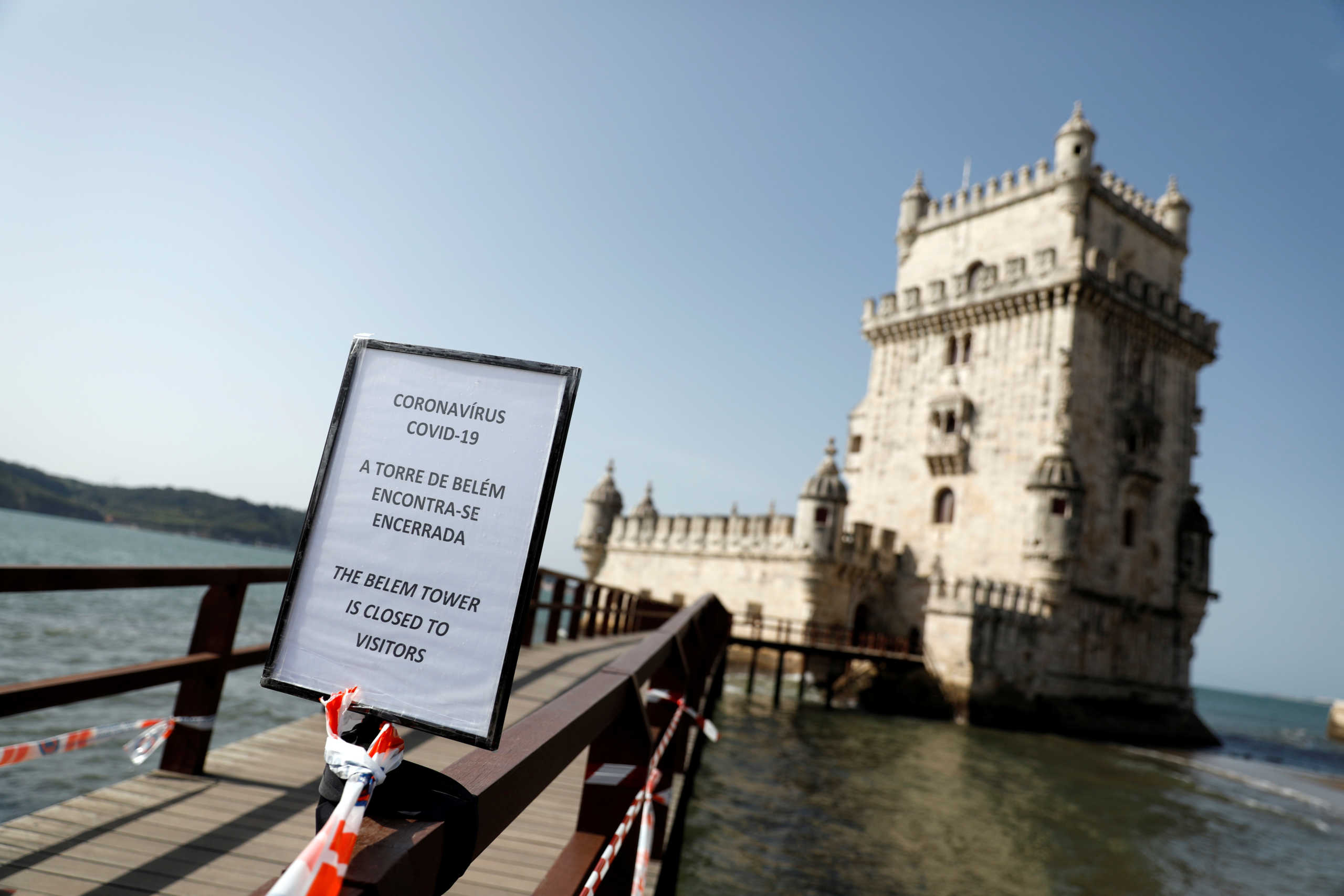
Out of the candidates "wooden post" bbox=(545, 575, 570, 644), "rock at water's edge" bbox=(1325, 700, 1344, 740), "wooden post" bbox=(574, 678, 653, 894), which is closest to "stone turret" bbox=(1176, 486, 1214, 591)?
"wooden post" bbox=(545, 575, 570, 644)

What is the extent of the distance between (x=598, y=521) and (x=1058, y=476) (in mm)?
19503

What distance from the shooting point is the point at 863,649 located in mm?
23562

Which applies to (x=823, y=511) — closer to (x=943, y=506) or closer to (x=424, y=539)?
(x=943, y=506)

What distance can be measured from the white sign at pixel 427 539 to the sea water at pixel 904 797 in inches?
225

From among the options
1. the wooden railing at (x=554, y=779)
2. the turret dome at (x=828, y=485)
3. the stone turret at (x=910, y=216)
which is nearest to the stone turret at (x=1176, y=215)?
the stone turret at (x=910, y=216)

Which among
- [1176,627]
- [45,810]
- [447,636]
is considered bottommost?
[45,810]

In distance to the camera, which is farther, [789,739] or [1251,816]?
[789,739]

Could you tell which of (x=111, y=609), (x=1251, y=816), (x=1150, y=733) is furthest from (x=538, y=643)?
(x=1150, y=733)

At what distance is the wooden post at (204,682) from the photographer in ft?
13.2

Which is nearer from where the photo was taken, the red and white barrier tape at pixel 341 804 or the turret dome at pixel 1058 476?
the red and white barrier tape at pixel 341 804

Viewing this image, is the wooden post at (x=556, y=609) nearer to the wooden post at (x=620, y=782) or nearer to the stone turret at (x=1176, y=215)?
the wooden post at (x=620, y=782)

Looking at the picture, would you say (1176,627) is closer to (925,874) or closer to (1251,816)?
(1251,816)

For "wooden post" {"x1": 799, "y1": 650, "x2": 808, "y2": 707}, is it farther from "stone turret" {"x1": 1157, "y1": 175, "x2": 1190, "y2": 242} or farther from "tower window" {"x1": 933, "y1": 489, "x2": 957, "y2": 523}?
"stone turret" {"x1": 1157, "y1": 175, "x2": 1190, "y2": 242}

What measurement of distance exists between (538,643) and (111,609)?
20.5 m
